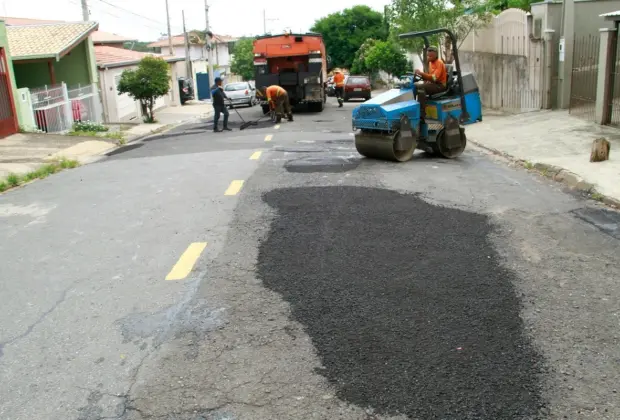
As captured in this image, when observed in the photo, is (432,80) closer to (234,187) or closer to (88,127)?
(234,187)

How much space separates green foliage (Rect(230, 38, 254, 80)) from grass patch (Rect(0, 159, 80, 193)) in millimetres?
73365

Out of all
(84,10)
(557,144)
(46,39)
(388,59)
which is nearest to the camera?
(557,144)

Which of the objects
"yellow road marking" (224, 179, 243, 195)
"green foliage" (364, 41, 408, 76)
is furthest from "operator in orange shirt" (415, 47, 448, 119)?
"green foliage" (364, 41, 408, 76)

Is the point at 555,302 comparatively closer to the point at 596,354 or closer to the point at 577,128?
the point at 596,354

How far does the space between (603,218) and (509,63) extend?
591 inches

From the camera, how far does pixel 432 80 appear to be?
12055 mm

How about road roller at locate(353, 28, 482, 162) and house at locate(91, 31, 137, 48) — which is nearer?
road roller at locate(353, 28, 482, 162)

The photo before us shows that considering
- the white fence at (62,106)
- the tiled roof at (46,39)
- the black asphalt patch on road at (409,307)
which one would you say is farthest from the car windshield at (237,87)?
the black asphalt patch on road at (409,307)

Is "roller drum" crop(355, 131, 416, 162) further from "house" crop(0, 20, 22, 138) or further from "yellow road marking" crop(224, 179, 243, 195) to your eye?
"house" crop(0, 20, 22, 138)

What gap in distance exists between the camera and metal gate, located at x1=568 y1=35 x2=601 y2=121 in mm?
16859

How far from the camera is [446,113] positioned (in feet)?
40.6

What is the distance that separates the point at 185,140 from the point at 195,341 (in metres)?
15.0

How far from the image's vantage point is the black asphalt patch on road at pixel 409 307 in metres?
3.91

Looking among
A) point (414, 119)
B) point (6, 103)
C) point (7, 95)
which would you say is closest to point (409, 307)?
point (414, 119)
